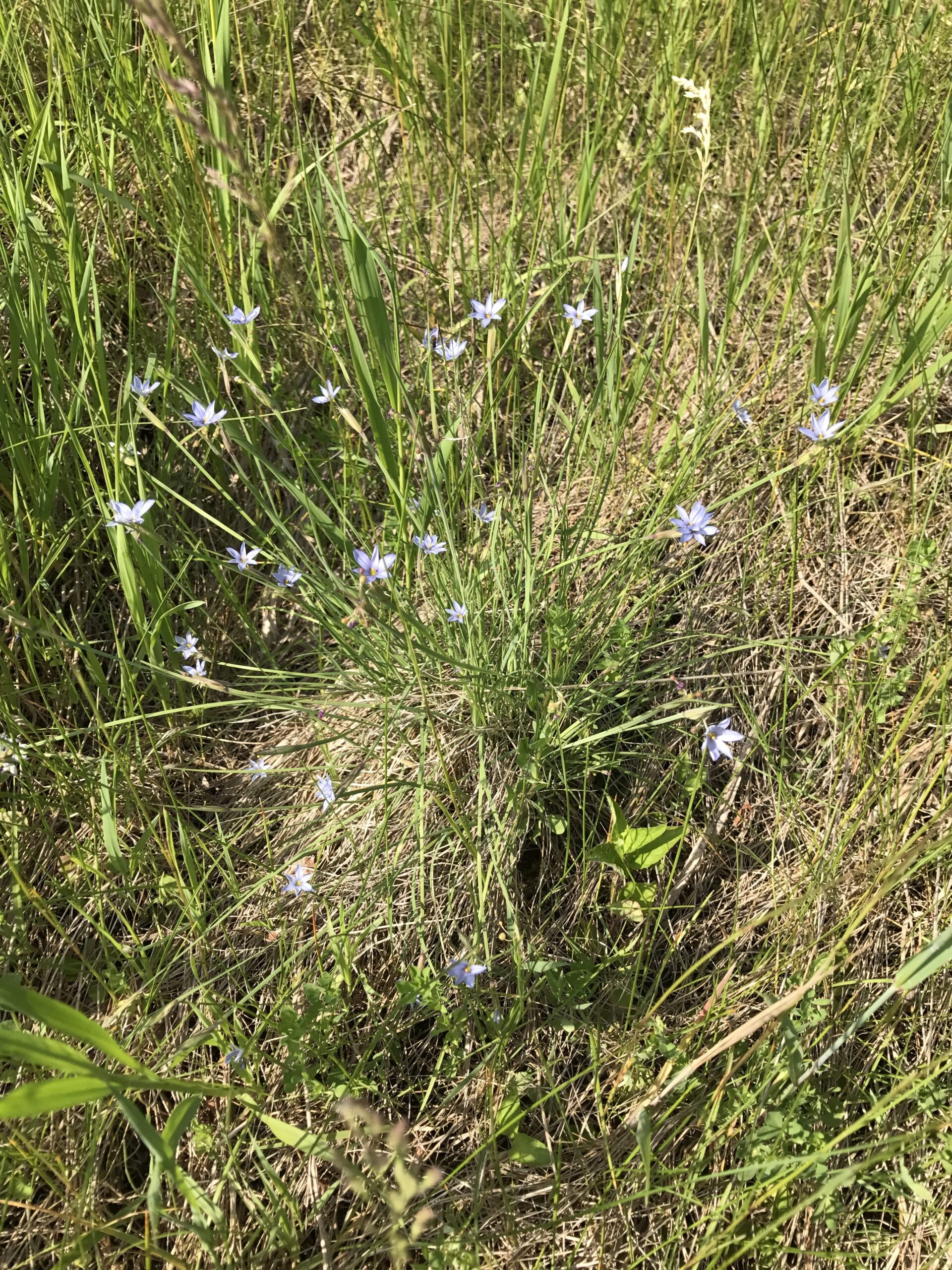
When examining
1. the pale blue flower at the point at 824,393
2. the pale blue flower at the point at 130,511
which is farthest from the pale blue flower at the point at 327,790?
the pale blue flower at the point at 824,393

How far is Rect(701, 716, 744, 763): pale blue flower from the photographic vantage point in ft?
5.70

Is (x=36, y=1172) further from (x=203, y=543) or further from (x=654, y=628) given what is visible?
(x=654, y=628)

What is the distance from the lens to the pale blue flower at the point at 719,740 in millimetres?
1738

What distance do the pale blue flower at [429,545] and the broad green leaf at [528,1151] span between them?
1.04m

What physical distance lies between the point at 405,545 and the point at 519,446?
551 mm

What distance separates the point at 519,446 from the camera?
2256 mm

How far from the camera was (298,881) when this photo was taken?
65.3 inches

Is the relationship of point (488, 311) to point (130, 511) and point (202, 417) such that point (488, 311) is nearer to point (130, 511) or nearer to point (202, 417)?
point (202, 417)

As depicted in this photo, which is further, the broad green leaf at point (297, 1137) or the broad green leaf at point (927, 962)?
the broad green leaf at point (297, 1137)

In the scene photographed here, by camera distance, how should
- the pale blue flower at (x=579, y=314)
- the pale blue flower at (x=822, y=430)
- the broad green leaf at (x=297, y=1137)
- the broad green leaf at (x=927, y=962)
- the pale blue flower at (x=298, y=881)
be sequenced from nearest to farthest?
Result: the broad green leaf at (x=927, y=962) → the broad green leaf at (x=297, y=1137) → the pale blue flower at (x=298, y=881) → the pale blue flower at (x=822, y=430) → the pale blue flower at (x=579, y=314)

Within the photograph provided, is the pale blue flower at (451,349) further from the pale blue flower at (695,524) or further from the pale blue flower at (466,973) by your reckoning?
the pale blue flower at (466,973)

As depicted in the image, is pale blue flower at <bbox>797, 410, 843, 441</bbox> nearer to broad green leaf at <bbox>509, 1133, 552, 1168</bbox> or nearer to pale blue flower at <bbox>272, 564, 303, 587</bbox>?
pale blue flower at <bbox>272, 564, 303, 587</bbox>

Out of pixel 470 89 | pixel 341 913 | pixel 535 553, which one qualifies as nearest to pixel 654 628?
pixel 535 553

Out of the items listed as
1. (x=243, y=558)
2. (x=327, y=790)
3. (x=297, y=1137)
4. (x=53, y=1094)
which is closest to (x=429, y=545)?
(x=243, y=558)
